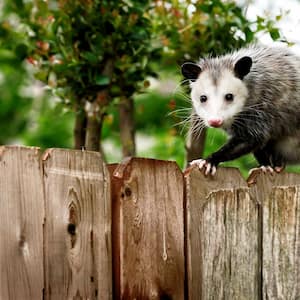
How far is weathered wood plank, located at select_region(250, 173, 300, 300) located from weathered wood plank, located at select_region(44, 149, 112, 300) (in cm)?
48

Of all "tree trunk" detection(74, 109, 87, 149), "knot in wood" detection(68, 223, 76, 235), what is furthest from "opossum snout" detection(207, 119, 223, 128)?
"knot in wood" detection(68, 223, 76, 235)

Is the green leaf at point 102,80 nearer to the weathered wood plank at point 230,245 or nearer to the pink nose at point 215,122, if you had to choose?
the pink nose at point 215,122

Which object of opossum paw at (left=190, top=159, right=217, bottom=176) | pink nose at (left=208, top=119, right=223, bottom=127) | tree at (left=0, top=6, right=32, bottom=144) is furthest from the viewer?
tree at (left=0, top=6, right=32, bottom=144)

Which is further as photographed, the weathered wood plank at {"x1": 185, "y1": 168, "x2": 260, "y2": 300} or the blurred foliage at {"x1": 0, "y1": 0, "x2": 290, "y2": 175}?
the blurred foliage at {"x1": 0, "y1": 0, "x2": 290, "y2": 175}

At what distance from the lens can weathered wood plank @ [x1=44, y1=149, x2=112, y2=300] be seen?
86.3 inches

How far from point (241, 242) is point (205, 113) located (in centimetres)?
101

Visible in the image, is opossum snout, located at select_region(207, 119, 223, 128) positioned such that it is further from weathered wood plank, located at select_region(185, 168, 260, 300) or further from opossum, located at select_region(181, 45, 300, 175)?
weathered wood plank, located at select_region(185, 168, 260, 300)

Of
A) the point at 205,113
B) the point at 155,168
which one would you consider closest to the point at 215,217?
the point at 155,168

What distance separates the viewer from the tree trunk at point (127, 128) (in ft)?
12.2

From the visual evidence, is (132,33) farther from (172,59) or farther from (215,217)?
(215,217)

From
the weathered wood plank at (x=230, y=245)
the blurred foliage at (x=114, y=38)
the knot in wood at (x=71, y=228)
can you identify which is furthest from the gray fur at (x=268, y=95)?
the knot in wood at (x=71, y=228)

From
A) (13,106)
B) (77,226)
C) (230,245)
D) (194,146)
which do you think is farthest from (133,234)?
(13,106)

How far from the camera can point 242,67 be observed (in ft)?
10.6

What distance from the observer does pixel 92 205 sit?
2.28m
